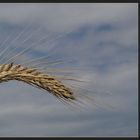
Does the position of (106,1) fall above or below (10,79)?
above

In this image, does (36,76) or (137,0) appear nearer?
(36,76)

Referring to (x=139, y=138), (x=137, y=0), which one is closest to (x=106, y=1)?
(x=137, y=0)

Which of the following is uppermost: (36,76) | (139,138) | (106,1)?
(106,1)

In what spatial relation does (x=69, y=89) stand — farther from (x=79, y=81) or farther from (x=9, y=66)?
(x=9, y=66)

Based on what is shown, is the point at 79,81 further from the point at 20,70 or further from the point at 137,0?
the point at 137,0

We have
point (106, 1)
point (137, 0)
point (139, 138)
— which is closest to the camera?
point (139, 138)

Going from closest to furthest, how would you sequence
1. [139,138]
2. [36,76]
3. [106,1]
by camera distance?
[36,76]
[139,138]
[106,1]
